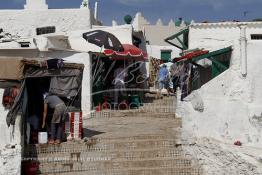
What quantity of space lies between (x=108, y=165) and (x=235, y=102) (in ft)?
11.1

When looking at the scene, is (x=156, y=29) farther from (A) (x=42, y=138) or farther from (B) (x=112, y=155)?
(A) (x=42, y=138)

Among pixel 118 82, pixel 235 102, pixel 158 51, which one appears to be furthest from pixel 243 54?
pixel 158 51

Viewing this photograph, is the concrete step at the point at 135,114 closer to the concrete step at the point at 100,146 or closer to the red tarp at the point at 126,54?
the red tarp at the point at 126,54

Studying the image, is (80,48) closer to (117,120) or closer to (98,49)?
(98,49)

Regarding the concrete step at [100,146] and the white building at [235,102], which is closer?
the white building at [235,102]

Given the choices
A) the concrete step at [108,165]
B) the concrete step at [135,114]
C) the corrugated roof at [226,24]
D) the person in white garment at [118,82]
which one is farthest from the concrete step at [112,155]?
the corrugated roof at [226,24]

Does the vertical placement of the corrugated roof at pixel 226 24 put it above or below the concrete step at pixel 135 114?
above

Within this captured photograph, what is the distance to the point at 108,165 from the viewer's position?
10.4 meters

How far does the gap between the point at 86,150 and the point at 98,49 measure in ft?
21.7

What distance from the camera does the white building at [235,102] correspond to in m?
10.3

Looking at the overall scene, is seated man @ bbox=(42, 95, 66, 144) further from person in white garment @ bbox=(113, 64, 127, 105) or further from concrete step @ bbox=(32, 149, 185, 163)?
person in white garment @ bbox=(113, 64, 127, 105)

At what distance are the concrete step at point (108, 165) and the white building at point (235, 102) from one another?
1215 mm

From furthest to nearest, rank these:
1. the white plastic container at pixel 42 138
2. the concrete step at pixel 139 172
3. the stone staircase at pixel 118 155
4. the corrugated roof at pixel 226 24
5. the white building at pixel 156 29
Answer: the white building at pixel 156 29 → the corrugated roof at pixel 226 24 → the white plastic container at pixel 42 138 → the stone staircase at pixel 118 155 → the concrete step at pixel 139 172

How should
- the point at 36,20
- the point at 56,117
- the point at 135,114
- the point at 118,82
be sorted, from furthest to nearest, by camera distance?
1. the point at 36,20
2. the point at 118,82
3. the point at 135,114
4. the point at 56,117
